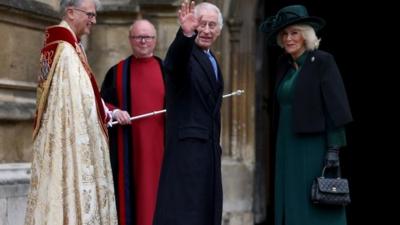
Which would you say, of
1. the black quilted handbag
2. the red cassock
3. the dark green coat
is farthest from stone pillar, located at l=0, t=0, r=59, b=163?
the black quilted handbag

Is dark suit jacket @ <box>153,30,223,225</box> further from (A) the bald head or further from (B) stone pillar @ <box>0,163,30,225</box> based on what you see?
(B) stone pillar @ <box>0,163,30,225</box>

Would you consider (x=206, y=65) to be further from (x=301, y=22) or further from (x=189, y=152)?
(x=301, y=22)

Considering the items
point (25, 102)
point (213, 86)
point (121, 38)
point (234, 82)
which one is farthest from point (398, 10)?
point (213, 86)

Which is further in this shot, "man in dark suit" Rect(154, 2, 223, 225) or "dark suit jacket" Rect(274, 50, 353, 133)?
"dark suit jacket" Rect(274, 50, 353, 133)

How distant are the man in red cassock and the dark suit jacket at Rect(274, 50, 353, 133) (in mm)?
1492

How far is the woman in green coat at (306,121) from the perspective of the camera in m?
5.54

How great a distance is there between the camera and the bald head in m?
6.80

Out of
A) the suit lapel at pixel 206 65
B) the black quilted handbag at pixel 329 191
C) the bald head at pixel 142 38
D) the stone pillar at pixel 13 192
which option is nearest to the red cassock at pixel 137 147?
the bald head at pixel 142 38

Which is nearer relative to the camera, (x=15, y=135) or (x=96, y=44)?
(x=15, y=135)

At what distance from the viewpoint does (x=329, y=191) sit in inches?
214

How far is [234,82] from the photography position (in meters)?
9.23

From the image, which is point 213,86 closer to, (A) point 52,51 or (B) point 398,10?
(A) point 52,51

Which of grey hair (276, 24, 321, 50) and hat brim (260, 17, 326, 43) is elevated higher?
hat brim (260, 17, 326, 43)

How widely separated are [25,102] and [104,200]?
5.61 feet
